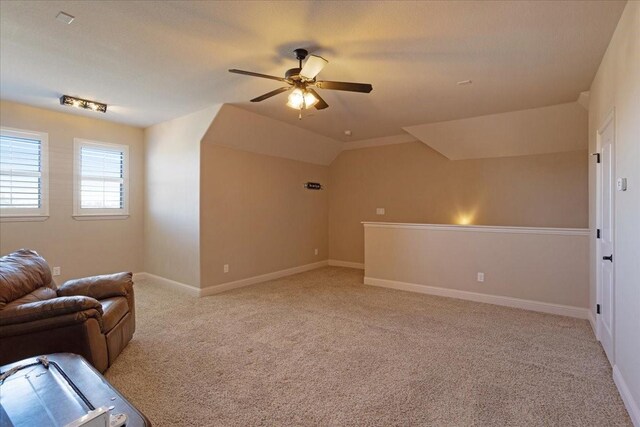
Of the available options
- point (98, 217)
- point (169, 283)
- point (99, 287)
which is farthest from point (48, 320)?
point (98, 217)

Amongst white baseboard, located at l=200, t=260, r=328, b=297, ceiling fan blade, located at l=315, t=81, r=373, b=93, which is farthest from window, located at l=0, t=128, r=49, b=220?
ceiling fan blade, located at l=315, t=81, r=373, b=93

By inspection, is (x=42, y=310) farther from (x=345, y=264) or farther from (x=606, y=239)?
(x=345, y=264)

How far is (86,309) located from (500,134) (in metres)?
5.53

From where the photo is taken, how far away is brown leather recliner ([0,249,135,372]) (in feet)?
6.96

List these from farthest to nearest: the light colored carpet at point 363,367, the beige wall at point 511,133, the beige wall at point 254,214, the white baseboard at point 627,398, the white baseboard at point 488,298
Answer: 1. the beige wall at point 254,214
2. the beige wall at point 511,133
3. the white baseboard at point 488,298
4. the light colored carpet at point 363,367
5. the white baseboard at point 627,398

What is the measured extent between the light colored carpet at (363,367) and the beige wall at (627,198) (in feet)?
0.97

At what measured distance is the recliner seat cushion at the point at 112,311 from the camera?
253cm

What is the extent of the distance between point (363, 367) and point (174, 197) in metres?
3.98

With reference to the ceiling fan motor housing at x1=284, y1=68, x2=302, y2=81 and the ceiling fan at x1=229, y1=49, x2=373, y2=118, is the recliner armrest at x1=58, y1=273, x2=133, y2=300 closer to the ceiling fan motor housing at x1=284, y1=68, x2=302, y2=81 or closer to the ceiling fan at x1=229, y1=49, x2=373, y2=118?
the ceiling fan at x1=229, y1=49, x2=373, y2=118

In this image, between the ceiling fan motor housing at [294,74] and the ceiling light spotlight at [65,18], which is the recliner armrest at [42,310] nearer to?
the ceiling light spotlight at [65,18]

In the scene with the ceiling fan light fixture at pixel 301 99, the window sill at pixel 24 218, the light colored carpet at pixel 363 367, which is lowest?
the light colored carpet at pixel 363 367

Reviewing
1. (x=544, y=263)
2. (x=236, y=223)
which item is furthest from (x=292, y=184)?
(x=544, y=263)

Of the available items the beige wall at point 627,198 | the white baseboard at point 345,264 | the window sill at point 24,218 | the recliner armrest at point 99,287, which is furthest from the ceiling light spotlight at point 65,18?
the white baseboard at point 345,264

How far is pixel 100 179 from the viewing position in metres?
5.20
